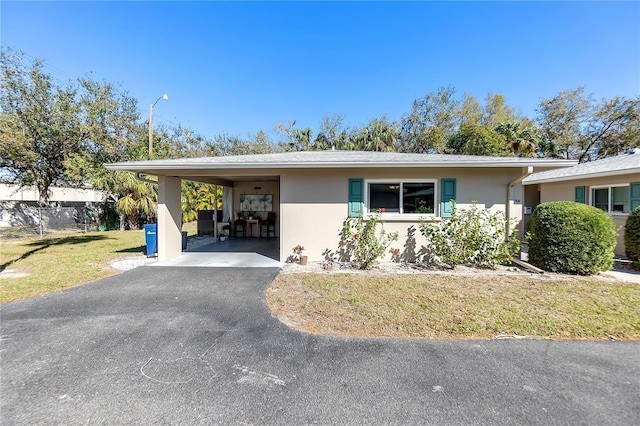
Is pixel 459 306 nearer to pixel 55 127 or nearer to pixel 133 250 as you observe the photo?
pixel 133 250

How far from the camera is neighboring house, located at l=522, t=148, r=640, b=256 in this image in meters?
7.66

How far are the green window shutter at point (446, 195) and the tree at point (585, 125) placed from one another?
19.9 m

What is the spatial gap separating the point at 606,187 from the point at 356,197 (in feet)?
27.9

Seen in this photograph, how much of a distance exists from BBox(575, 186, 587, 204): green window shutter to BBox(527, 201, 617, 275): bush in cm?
Answer: 411

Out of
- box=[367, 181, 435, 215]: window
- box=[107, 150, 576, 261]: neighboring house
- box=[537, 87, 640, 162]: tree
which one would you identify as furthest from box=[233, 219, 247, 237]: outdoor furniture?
box=[537, 87, 640, 162]: tree

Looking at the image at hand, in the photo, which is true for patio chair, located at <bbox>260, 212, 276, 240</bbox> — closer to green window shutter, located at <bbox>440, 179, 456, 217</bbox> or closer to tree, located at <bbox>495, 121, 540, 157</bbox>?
green window shutter, located at <bbox>440, 179, 456, 217</bbox>

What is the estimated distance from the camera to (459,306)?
4.22 m

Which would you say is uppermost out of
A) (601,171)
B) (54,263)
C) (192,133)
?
(192,133)

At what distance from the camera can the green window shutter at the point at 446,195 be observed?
22.7 ft

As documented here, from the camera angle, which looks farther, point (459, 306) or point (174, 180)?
point (174, 180)

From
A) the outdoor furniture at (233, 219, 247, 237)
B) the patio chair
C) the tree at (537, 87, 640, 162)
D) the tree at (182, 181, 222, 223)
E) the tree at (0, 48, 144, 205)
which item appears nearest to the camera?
the patio chair

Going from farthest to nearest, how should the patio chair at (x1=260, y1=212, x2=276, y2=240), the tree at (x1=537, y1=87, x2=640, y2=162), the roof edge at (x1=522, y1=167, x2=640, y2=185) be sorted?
1. the tree at (x1=537, y1=87, x2=640, y2=162)
2. the patio chair at (x1=260, y1=212, x2=276, y2=240)
3. the roof edge at (x1=522, y1=167, x2=640, y2=185)

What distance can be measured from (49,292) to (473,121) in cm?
3085

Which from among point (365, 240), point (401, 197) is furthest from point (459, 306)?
point (401, 197)
